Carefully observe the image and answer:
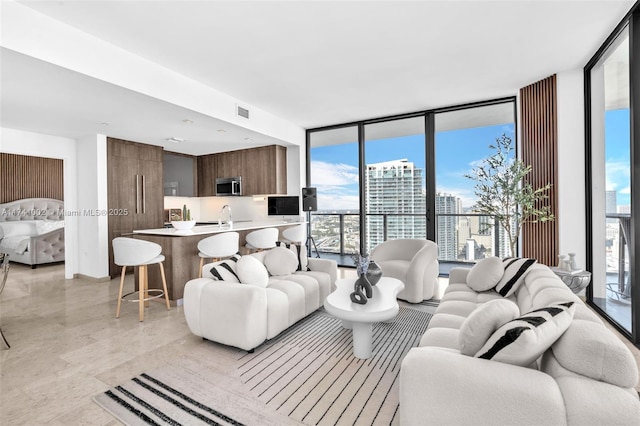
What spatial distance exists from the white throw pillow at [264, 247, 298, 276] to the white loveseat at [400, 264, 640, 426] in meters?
2.15

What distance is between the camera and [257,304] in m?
2.33

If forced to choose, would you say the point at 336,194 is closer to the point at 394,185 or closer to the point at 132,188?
the point at 394,185

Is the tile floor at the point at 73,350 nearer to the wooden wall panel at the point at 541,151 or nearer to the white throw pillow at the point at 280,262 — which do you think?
the white throw pillow at the point at 280,262

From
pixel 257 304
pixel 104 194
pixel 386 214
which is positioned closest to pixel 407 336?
pixel 257 304

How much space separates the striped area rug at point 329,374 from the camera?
1729 mm

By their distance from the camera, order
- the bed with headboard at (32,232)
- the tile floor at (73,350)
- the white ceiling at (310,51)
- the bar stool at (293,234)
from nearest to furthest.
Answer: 1. the tile floor at (73,350)
2. the white ceiling at (310,51)
3. the bar stool at (293,234)
4. the bed with headboard at (32,232)

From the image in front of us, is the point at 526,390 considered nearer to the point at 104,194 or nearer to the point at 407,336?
the point at 407,336

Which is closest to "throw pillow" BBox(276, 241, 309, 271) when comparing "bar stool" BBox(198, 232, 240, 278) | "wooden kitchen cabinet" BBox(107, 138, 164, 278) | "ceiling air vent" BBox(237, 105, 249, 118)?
"bar stool" BBox(198, 232, 240, 278)

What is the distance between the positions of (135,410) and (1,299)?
12.9ft

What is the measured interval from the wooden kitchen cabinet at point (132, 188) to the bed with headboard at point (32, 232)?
239 centimetres

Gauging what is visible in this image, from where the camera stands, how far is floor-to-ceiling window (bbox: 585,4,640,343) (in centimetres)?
289

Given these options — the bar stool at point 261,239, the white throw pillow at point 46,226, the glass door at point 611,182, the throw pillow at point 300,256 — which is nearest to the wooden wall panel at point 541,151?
the glass door at point 611,182

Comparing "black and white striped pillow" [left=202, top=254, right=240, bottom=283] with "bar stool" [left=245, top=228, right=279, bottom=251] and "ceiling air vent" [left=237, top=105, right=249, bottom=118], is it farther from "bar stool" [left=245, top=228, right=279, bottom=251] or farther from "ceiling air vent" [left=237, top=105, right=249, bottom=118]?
"ceiling air vent" [left=237, top=105, right=249, bottom=118]

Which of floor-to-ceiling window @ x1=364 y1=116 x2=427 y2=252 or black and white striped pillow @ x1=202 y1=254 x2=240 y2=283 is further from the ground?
floor-to-ceiling window @ x1=364 y1=116 x2=427 y2=252
